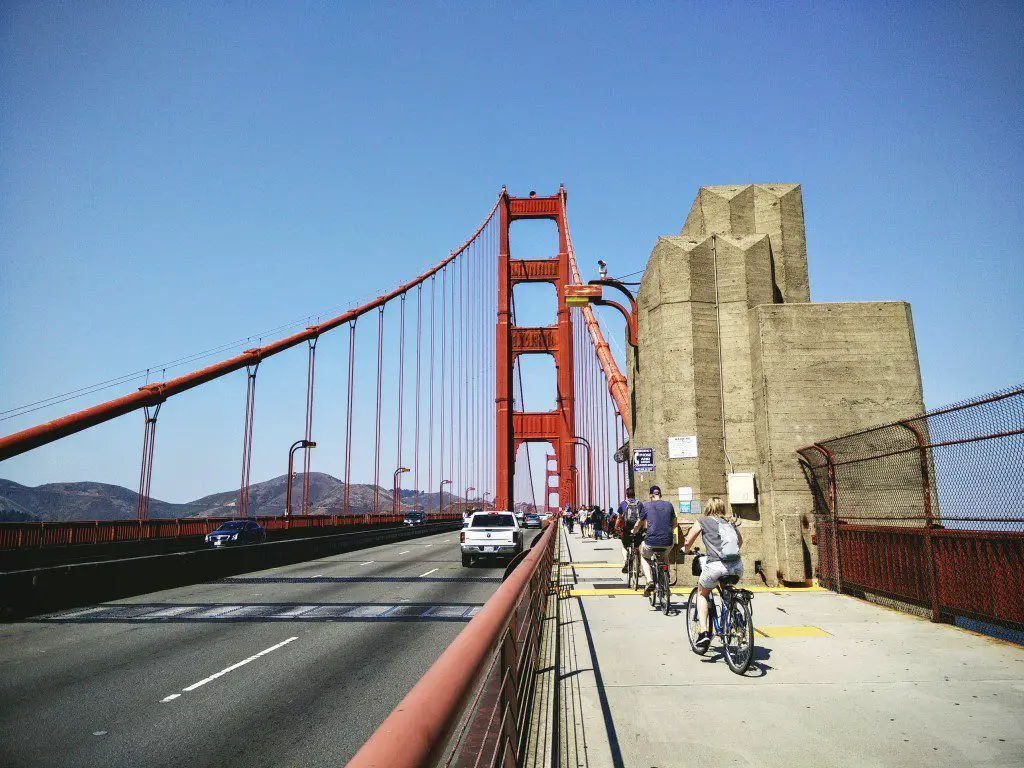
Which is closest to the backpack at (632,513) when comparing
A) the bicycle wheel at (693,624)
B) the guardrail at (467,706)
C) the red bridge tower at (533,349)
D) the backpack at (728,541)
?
the bicycle wheel at (693,624)

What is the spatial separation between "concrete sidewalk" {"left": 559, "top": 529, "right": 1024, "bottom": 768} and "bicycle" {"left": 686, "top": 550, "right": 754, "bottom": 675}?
0.46 ft

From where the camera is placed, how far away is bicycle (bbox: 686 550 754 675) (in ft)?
20.8

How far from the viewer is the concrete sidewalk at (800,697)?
4.35 meters

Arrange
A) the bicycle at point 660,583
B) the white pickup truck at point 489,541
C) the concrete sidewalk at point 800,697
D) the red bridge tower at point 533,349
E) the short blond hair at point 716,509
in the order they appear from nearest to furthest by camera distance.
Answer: the concrete sidewalk at point 800,697, the short blond hair at point 716,509, the bicycle at point 660,583, the white pickup truck at point 489,541, the red bridge tower at point 533,349

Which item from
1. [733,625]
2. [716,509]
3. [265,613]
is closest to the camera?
[733,625]

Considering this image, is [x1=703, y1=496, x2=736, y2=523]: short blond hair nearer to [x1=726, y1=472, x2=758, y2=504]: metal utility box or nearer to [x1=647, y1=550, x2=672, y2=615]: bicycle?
[x1=647, y1=550, x2=672, y2=615]: bicycle

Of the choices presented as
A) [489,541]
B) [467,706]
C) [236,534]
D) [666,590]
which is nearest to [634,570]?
[666,590]

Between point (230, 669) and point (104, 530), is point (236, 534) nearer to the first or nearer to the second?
point (104, 530)

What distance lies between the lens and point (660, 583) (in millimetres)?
10594

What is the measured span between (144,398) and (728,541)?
89.4 feet

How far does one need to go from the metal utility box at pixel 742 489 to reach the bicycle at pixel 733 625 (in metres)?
5.91

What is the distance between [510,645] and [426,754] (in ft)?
7.89

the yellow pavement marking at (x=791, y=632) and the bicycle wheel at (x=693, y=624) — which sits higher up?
the bicycle wheel at (x=693, y=624)

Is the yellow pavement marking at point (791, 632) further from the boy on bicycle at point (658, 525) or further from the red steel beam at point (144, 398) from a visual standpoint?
the red steel beam at point (144, 398)
